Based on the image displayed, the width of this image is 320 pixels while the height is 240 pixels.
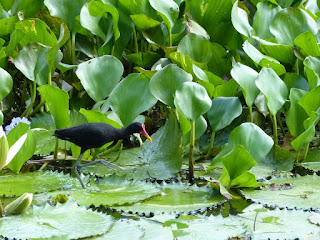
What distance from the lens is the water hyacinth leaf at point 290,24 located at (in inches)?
127

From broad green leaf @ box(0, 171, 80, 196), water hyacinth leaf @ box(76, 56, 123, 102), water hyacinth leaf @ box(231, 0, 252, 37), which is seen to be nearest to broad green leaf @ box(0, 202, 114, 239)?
broad green leaf @ box(0, 171, 80, 196)

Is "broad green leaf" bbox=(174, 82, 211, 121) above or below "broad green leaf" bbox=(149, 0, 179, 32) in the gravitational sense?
below

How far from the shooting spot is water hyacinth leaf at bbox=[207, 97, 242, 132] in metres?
2.82

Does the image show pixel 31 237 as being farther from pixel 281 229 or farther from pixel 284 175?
pixel 284 175

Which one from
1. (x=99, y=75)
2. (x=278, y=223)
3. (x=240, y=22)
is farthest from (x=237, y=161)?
(x=240, y=22)

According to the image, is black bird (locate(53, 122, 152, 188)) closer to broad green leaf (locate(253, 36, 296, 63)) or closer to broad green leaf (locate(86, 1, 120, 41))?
broad green leaf (locate(86, 1, 120, 41))

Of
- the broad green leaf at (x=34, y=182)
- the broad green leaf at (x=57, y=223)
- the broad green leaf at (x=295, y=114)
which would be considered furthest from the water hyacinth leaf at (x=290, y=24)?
the broad green leaf at (x=57, y=223)

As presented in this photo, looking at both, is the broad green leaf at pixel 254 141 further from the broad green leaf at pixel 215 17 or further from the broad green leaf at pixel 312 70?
the broad green leaf at pixel 215 17

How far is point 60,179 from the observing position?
2641 mm

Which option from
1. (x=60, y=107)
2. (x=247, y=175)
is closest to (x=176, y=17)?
(x=60, y=107)

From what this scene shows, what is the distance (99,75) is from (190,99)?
1.73 ft

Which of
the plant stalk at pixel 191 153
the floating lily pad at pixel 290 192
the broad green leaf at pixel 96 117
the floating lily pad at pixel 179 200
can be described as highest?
the broad green leaf at pixel 96 117

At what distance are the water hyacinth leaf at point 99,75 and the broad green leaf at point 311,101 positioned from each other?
84 cm

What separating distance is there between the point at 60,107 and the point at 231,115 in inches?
30.0
